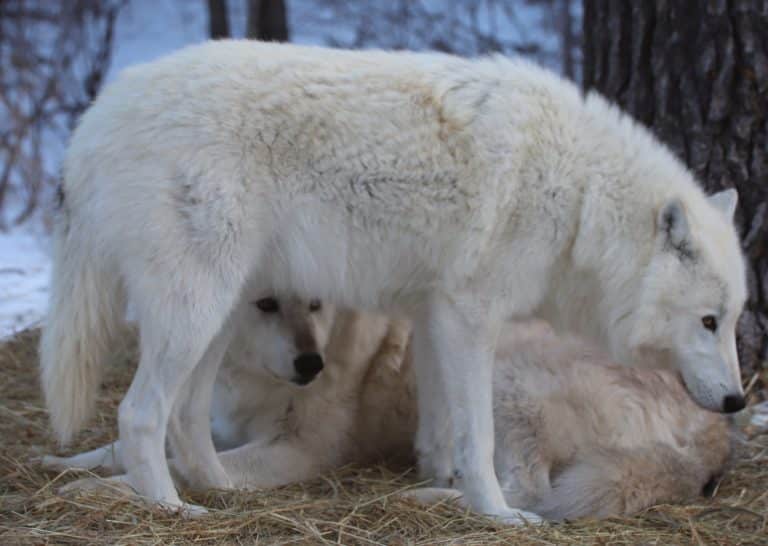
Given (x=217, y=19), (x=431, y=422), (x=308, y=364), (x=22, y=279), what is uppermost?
(x=217, y=19)

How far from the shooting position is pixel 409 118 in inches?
141

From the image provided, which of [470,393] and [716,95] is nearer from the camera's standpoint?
[470,393]

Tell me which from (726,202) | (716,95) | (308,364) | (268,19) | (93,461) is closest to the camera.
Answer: (726,202)

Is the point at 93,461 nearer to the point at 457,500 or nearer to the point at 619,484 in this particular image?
the point at 457,500

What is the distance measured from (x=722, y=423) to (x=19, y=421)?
301cm

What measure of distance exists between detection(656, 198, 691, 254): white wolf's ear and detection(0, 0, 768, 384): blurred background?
52.9 inches

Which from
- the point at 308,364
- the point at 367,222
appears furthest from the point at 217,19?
the point at 367,222

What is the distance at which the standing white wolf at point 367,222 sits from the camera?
3.38 meters

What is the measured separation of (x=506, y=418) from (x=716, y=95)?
1887mm

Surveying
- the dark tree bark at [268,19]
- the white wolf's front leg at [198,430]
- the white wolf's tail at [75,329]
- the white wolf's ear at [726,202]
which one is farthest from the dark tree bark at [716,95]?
the dark tree bark at [268,19]

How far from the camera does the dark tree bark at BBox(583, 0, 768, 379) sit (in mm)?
4660

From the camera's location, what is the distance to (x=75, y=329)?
3510 mm

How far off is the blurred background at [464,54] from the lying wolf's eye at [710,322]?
134 centimetres

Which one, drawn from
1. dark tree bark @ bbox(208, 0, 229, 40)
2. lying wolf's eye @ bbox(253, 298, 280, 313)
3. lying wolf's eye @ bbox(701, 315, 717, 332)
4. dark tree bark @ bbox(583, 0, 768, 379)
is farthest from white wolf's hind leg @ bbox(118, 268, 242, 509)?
dark tree bark @ bbox(208, 0, 229, 40)
